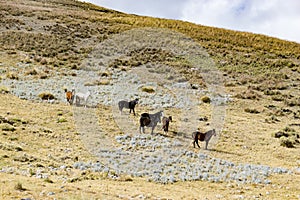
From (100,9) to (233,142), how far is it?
65815 millimetres

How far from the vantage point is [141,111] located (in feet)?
82.3

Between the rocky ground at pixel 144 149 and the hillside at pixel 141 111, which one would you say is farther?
the rocky ground at pixel 144 149

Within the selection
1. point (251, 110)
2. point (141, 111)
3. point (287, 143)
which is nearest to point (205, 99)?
point (251, 110)

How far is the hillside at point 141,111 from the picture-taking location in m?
13.8

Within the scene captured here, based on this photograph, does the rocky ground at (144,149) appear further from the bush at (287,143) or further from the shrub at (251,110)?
the bush at (287,143)

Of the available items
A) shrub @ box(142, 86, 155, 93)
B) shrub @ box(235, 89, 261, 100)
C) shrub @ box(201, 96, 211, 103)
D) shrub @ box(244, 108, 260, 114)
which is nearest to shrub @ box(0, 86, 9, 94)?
shrub @ box(142, 86, 155, 93)

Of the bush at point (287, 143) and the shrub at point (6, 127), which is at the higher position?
the bush at point (287, 143)

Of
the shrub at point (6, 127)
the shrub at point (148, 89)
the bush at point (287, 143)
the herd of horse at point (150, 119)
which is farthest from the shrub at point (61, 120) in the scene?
the shrub at point (148, 89)

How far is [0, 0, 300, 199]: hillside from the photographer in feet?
45.3

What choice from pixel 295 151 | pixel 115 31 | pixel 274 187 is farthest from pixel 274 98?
pixel 115 31

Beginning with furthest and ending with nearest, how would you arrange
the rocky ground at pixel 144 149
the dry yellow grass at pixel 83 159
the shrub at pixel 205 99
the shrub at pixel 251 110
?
the shrub at pixel 205 99 → the shrub at pixel 251 110 → the rocky ground at pixel 144 149 → the dry yellow grass at pixel 83 159

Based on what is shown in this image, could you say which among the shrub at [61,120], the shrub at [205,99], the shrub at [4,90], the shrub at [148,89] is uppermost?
the shrub at [148,89]

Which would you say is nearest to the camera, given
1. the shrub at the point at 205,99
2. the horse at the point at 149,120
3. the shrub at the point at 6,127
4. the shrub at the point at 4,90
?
the shrub at the point at 6,127

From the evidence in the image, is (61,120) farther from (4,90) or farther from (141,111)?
(4,90)
